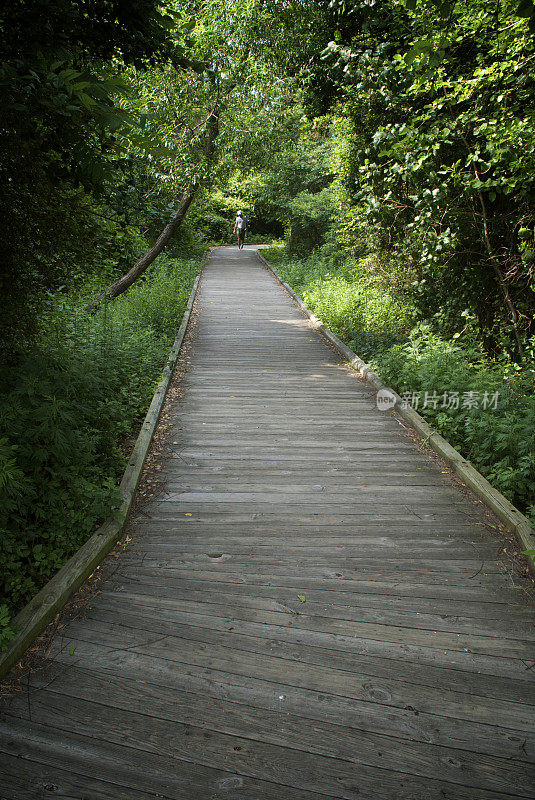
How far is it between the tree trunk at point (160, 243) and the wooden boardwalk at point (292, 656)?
6395 mm

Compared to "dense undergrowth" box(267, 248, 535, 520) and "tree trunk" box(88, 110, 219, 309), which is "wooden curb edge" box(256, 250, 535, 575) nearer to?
"dense undergrowth" box(267, 248, 535, 520)

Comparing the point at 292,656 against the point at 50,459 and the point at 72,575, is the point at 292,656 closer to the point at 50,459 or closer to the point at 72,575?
the point at 72,575

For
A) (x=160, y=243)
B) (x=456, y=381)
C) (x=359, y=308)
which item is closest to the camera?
(x=456, y=381)

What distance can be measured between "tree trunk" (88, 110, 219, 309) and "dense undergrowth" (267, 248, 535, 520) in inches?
172

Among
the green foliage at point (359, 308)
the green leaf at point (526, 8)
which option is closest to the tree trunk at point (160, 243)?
the green foliage at point (359, 308)

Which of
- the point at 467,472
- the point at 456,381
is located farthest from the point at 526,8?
the point at 456,381

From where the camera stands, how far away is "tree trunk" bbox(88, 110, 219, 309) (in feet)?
37.6

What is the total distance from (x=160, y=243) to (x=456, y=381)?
9.10 metres

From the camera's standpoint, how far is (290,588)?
3160 millimetres

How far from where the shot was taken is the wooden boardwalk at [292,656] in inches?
80.2

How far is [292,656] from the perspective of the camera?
103 inches
